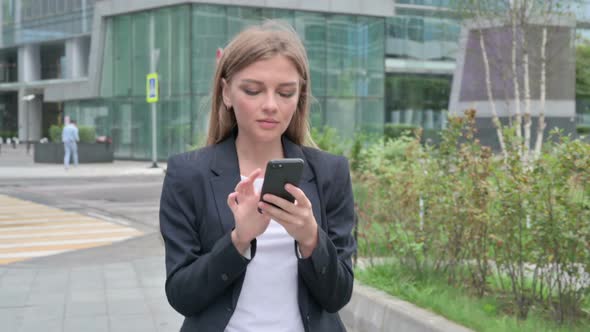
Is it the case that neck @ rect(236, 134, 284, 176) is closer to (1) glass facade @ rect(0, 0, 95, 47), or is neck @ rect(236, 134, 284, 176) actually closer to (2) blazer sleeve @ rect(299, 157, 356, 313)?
(2) blazer sleeve @ rect(299, 157, 356, 313)

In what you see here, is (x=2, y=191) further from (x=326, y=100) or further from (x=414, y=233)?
(x=326, y=100)

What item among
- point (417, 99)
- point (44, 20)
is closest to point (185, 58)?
point (44, 20)

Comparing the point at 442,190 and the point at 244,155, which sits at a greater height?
the point at 244,155

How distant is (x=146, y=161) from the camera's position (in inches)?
1406

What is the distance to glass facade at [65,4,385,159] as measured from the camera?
33.7 m

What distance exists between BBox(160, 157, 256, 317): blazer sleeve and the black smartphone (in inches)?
10.2

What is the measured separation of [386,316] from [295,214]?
14.1ft

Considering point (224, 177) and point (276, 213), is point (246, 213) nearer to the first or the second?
point (276, 213)

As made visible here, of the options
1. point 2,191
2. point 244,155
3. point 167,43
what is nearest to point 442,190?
point 244,155

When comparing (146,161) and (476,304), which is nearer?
(476,304)

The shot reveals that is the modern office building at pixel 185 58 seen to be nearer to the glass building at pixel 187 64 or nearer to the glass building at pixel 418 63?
the glass building at pixel 187 64

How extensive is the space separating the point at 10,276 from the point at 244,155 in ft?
24.6

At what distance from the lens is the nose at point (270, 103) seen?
2.17 metres

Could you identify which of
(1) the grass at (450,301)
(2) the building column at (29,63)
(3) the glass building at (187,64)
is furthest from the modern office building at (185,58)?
(1) the grass at (450,301)
